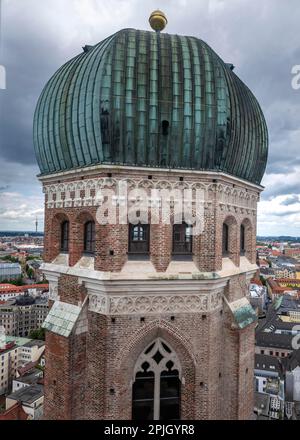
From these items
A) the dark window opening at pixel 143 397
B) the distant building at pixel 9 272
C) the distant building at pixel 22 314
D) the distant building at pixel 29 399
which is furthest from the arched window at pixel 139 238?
the distant building at pixel 9 272

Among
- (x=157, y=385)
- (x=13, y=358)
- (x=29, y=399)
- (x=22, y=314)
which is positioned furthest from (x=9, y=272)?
(x=157, y=385)

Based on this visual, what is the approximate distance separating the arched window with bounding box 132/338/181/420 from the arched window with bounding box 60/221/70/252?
4704 mm

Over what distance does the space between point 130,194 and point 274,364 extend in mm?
80124

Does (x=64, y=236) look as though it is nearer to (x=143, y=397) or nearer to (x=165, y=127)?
(x=165, y=127)

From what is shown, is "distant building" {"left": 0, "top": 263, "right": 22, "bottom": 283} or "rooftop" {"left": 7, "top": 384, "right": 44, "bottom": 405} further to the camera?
"distant building" {"left": 0, "top": 263, "right": 22, "bottom": 283}

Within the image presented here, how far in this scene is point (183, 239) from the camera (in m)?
11.8

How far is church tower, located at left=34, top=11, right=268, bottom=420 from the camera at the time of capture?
10836 millimetres

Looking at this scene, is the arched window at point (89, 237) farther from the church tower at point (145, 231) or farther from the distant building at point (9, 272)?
the distant building at point (9, 272)

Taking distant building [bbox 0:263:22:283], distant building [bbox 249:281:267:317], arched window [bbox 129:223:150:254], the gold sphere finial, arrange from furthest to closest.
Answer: distant building [bbox 0:263:22:283] < distant building [bbox 249:281:267:317] < the gold sphere finial < arched window [bbox 129:223:150:254]

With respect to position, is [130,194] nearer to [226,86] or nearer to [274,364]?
[226,86]

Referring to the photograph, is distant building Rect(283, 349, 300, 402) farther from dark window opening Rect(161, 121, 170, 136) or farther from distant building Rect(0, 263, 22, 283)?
distant building Rect(0, 263, 22, 283)

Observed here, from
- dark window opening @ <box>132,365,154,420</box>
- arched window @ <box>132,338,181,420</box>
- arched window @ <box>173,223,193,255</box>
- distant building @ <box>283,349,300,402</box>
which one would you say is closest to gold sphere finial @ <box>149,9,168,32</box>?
arched window @ <box>173,223,193,255</box>

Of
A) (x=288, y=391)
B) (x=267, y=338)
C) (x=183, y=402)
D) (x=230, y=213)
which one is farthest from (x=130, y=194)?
(x=267, y=338)

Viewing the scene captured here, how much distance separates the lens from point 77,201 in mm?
11914
